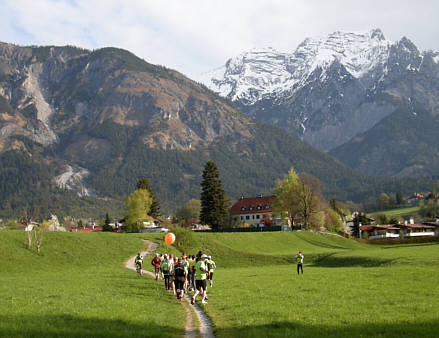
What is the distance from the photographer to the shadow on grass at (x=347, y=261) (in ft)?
188

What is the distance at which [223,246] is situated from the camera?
8300cm

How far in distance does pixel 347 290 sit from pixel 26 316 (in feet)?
60.9

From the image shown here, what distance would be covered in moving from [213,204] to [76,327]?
328ft

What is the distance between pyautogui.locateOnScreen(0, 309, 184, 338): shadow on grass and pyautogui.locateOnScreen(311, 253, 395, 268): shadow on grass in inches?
1634

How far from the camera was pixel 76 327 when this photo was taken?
1856 cm

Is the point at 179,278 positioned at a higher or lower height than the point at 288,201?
lower

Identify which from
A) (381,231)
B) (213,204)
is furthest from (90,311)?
(381,231)

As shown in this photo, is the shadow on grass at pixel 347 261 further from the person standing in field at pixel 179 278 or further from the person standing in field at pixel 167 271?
the person standing in field at pixel 179 278

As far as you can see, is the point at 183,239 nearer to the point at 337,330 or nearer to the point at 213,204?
the point at 213,204

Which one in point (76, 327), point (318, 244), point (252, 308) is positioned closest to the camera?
point (76, 327)

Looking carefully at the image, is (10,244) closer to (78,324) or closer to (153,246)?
(153,246)

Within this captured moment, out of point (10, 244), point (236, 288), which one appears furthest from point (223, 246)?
point (236, 288)

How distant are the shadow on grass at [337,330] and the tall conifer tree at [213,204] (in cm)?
9880

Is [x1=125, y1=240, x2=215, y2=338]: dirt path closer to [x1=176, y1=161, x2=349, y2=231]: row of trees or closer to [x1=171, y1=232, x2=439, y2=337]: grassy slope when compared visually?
[x1=171, y1=232, x2=439, y2=337]: grassy slope
